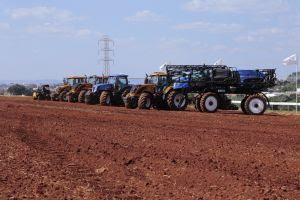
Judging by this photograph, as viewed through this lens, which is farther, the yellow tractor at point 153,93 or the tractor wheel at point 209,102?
the yellow tractor at point 153,93

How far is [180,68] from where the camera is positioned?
27469 mm

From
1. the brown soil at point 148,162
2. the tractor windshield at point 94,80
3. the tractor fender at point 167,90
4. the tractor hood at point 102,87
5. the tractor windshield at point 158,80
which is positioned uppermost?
the tractor windshield at point 94,80

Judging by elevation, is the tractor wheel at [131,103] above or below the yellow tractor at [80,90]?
below

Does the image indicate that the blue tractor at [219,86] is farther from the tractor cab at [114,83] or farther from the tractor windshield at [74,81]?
the tractor windshield at [74,81]

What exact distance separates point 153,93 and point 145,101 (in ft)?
2.17

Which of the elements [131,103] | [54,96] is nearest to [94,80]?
[54,96]

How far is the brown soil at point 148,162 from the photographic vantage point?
8266 millimetres

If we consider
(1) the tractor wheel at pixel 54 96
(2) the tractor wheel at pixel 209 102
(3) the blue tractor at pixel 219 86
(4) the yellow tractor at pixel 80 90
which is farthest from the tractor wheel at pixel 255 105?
(1) the tractor wheel at pixel 54 96

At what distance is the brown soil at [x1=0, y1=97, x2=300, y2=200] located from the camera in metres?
8.27

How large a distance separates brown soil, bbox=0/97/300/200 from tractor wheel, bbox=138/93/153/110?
36.8ft

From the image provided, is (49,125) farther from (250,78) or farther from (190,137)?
(250,78)

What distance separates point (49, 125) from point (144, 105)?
11.1 m

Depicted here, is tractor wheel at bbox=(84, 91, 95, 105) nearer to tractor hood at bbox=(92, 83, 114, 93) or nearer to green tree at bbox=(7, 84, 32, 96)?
tractor hood at bbox=(92, 83, 114, 93)

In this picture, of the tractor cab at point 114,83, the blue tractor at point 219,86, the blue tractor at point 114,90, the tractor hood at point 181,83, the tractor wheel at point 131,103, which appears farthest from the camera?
the tractor cab at point 114,83
